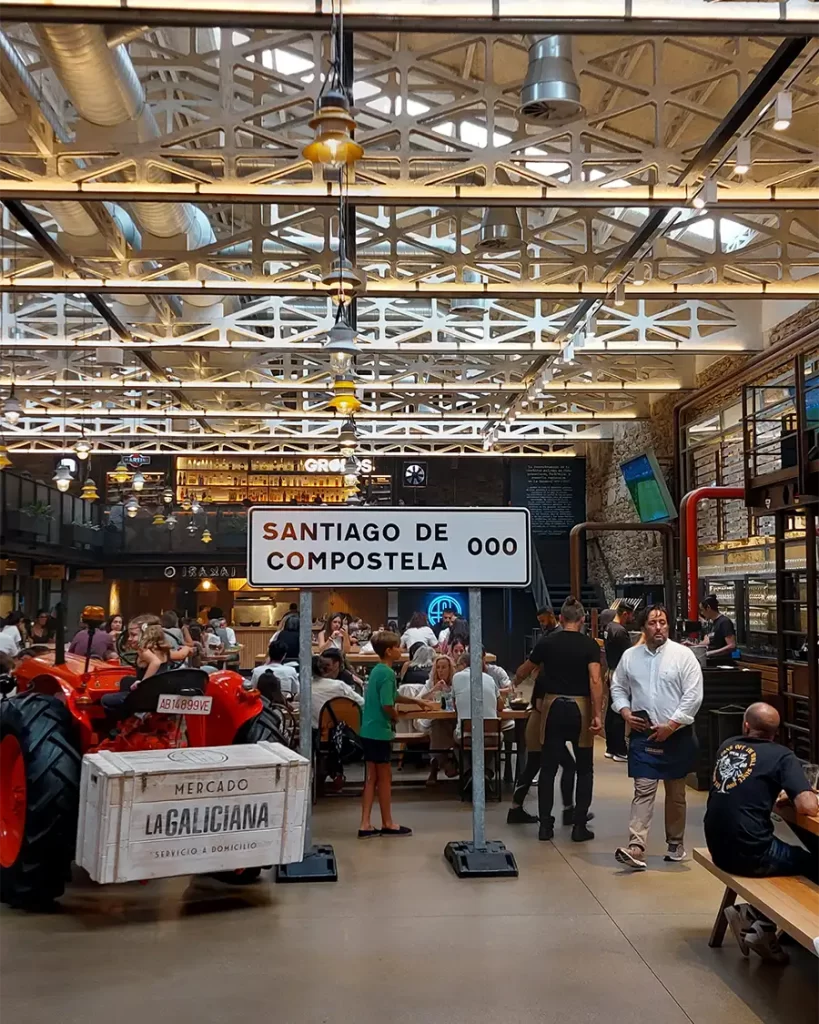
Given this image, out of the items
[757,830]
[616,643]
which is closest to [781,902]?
[757,830]

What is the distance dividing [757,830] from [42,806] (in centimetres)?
335

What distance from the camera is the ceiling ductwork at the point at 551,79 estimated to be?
23.5ft

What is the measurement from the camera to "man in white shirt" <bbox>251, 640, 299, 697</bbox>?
9.38m

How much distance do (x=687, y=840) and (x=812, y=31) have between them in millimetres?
4954

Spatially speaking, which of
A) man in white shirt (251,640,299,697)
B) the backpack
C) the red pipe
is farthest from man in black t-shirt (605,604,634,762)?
man in white shirt (251,640,299,697)

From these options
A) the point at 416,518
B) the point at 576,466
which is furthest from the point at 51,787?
the point at 576,466

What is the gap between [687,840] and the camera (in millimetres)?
6730

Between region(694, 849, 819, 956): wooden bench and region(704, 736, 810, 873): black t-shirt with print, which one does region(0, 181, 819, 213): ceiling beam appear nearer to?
region(704, 736, 810, 873): black t-shirt with print

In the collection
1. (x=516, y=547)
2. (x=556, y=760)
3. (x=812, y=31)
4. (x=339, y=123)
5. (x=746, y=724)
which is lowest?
(x=556, y=760)

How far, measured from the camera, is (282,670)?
9500 millimetres

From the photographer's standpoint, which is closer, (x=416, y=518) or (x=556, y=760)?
(x=416, y=518)

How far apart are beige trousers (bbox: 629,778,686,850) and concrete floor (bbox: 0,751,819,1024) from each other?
22 centimetres

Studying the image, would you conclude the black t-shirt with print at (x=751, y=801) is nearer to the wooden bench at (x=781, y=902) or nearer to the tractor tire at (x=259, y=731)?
the wooden bench at (x=781, y=902)

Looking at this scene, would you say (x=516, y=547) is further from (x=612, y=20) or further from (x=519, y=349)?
(x=519, y=349)
